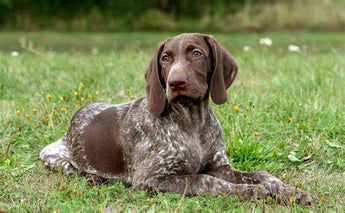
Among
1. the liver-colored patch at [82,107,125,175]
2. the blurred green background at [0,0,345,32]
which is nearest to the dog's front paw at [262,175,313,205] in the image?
the liver-colored patch at [82,107,125,175]

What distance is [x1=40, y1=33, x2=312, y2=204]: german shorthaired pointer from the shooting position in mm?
4746

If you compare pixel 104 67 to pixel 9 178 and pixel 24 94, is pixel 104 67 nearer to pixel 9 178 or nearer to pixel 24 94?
A: pixel 24 94

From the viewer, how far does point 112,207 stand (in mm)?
4422

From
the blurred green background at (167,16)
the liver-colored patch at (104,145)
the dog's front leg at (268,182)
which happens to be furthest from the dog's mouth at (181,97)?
the blurred green background at (167,16)

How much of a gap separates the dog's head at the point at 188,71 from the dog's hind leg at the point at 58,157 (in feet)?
3.47

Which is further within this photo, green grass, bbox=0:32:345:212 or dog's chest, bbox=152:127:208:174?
dog's chest, bbox=152:127:208:174

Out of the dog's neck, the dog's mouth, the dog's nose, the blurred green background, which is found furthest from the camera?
the blurred green background

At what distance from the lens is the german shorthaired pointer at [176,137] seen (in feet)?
15.6

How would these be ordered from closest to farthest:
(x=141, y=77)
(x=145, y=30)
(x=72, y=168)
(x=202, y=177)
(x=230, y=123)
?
(x=202, y=177) < (x=72, y=168) < (x=230, y=123) < (x=141, y=77) < (x=145, y=30)

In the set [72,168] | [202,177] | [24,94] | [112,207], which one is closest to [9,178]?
[72,168]

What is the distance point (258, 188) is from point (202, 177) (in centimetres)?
43

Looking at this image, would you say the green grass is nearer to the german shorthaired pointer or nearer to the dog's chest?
the german shorthaired pointer

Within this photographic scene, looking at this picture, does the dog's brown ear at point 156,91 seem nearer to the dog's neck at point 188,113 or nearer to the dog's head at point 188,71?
the dog's head at point 188,71

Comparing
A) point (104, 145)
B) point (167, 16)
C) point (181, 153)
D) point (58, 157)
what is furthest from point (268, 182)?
point (167, 16)
